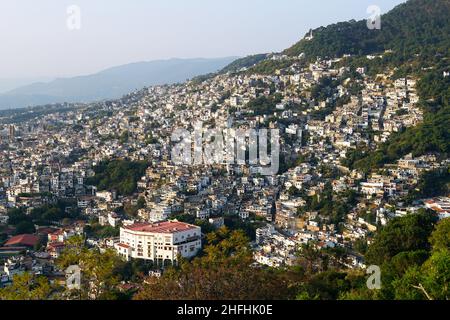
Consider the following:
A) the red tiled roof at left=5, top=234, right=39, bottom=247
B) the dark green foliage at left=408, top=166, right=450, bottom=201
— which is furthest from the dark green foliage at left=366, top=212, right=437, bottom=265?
the red tiled roof at left=5, top=234, right=39, bottom=247

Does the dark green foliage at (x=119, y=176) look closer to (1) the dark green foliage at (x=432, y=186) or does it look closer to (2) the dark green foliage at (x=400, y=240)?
(1) the dark green foliage at (x=432, y=186)

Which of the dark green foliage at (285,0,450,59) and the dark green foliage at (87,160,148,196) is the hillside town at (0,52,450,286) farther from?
the dark green foliage at (285,0,450,59)

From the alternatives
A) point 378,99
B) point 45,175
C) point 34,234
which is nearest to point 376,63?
point 378,99

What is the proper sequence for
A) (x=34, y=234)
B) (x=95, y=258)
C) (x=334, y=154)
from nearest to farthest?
(x=95, y=258)
(x=34, y=234)
(x=334, y=154)

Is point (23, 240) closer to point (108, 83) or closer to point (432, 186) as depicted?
point (432, 186)

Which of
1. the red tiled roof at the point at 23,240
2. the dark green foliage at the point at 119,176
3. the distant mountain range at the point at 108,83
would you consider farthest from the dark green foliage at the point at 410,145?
the distant mountain range at the point at 108,83
